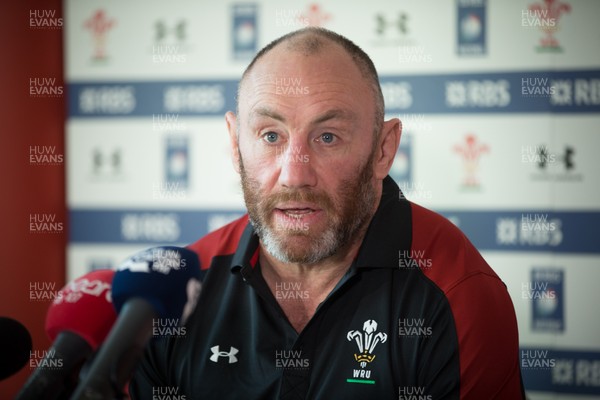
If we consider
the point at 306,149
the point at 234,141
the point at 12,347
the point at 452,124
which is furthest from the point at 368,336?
the point at 452,124

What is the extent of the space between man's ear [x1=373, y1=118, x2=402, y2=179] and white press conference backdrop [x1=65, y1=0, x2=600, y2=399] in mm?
1248

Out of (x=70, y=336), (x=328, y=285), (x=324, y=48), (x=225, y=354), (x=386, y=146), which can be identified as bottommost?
(x=225, y=354)

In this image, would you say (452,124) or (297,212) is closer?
(297,212)

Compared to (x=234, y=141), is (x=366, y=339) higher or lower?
lower

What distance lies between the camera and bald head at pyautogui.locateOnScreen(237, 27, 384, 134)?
1.23 m

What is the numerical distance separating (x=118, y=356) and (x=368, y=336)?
707 mm

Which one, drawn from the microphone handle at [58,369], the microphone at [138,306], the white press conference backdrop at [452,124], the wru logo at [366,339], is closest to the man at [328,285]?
the wru logo at [366,339]

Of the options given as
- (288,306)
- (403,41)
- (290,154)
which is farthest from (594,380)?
(290,154)

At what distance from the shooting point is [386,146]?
135cm

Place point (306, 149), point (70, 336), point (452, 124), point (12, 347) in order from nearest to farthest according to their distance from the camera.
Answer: point (70, 336), point (12, 347), point (306, 149), point (452, 124)

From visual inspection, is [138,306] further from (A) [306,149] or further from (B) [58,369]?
(A) [306,149]

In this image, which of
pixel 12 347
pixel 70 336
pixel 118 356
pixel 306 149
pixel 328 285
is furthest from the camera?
pixel 328 285

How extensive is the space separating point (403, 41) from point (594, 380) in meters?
1.69

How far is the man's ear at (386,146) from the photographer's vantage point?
1327 mm
